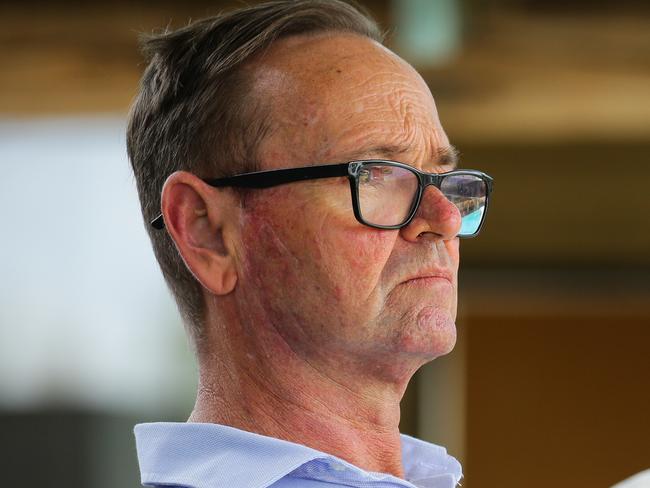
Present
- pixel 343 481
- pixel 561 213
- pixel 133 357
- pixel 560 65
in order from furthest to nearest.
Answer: pixel 133 357, pixel 561 213, pixel 560 65, pixel 343 481

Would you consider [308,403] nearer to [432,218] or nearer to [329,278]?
[329,278]

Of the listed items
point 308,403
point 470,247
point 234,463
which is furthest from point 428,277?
point 470,247

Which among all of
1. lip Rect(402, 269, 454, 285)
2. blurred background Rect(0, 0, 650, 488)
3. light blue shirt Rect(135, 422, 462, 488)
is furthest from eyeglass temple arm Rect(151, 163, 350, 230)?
blurred background Rect(0, 0, 650, 488)

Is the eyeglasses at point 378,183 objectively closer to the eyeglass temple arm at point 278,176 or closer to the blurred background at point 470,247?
the eyeglass temple arm at point 278,176

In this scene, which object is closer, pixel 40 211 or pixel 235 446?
pixel 235 446

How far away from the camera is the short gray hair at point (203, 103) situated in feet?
4.65

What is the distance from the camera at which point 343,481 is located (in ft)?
4.32

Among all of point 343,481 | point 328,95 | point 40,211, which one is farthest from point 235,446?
point 40,211

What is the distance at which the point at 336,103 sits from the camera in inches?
54.1

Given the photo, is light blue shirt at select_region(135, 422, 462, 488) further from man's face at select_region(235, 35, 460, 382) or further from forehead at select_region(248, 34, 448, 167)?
forehead at select_region(248, 34, 448, 167)

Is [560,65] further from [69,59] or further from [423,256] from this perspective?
[423,256]

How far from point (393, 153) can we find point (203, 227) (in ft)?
0.82

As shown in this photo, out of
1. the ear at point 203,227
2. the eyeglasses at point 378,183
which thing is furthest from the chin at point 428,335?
the ear at point 203,227

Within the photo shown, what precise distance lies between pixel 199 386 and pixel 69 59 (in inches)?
135
